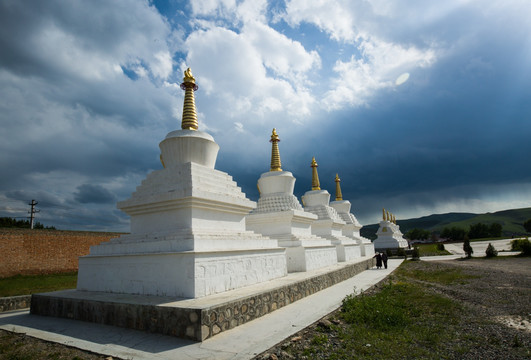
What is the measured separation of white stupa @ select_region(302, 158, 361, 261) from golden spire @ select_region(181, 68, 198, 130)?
9.45m

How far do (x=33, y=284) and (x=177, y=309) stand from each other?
40.8 ft

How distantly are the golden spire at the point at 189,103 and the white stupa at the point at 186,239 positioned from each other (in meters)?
0.03

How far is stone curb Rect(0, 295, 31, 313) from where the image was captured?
28.3ft

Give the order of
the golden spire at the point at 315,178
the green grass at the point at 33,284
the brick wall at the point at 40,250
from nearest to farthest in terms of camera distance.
Answer: 1. the green grass at the point at 33,284
2. the brick wall at the point at 40,250
3. the golden spire at the point at 315,178

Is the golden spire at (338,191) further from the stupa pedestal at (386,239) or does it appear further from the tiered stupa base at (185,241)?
the tiered stupa base at (185,241)

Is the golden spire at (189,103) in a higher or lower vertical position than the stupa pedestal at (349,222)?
higher

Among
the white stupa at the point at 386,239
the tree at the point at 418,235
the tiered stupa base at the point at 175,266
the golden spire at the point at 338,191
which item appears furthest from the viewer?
the tree at the point at 418,235

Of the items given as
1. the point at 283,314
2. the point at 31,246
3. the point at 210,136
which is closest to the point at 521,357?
the point at 283,314

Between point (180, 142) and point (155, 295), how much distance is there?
4.39 metres

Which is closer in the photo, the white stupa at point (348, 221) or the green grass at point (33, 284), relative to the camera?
the green grass at point (33, 284)

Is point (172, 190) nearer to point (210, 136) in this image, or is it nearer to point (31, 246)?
point (210, 136)

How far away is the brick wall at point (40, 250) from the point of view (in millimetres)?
16906

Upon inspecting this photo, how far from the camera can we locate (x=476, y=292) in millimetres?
9555

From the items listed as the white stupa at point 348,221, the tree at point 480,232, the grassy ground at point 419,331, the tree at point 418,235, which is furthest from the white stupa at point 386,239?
the tree at point 418,235
